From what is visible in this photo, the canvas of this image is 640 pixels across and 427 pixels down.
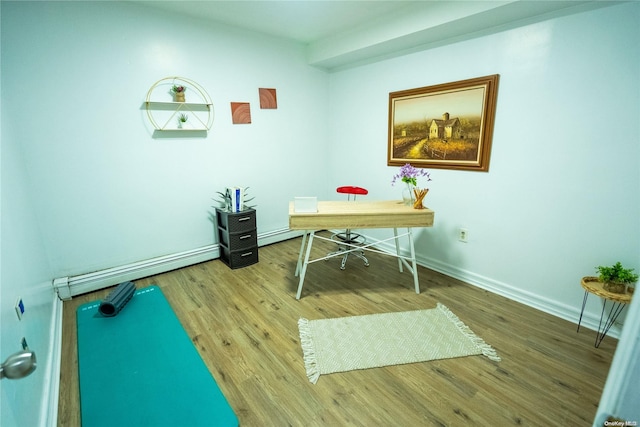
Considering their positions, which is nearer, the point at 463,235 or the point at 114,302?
the point at 114,302

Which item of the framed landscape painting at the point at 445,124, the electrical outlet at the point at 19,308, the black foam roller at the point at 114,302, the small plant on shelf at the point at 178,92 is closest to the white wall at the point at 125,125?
the small plant on shelf at the point at 178,92

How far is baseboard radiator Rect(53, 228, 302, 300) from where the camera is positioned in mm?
2471

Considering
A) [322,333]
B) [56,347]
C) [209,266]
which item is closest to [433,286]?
[322,333]

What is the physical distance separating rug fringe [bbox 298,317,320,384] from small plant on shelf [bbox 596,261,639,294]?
1946mm

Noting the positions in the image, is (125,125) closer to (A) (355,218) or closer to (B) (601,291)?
(A) (355,218)

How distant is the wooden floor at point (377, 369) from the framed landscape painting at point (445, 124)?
48.6 inches

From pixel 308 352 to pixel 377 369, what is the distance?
0.45 metres

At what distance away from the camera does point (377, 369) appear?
1743 mm

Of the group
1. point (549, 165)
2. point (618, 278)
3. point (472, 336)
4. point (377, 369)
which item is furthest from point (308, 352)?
point (549, 165)

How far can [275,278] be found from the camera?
9.43 ft

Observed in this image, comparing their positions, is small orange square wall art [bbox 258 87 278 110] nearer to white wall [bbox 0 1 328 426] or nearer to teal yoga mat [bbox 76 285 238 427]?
white wall [bbox 0 1 328 426]

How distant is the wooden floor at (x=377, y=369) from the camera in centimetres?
146

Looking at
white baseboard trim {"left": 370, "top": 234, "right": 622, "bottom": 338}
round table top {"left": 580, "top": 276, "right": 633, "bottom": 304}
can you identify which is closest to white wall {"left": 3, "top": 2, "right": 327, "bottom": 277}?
white baseboard trim {"left": 370, "top": 234, "right": 622, "bottom": 338}

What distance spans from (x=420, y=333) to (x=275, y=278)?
1.46 m
